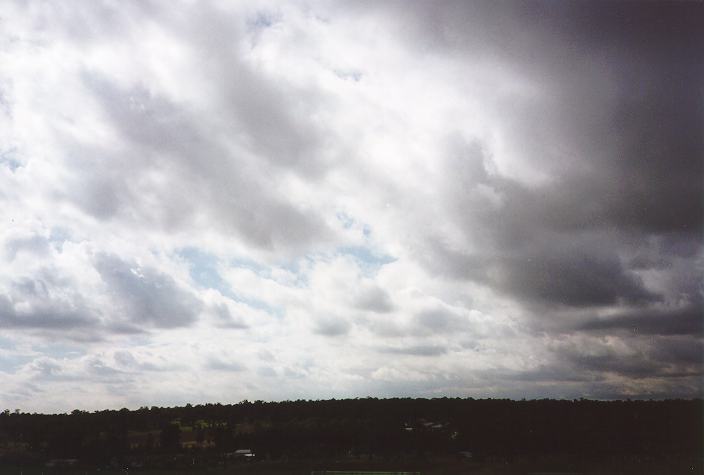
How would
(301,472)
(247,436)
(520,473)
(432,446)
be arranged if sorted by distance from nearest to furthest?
(520,473)
(301,472)
(432,446)
(247,436)

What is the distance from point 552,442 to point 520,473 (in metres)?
52.8

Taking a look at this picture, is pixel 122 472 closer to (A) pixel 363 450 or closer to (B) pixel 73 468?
(B) pixel 73 468

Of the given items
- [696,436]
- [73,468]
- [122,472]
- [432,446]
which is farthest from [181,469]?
[696,436]

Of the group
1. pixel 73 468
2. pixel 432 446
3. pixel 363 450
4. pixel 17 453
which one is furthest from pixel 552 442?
pixel 17 453

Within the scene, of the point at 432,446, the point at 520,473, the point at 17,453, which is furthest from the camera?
the point at 17,453

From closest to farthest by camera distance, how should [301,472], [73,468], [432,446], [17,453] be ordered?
[301,472] → [73,468] → [432,446] → [17,453]

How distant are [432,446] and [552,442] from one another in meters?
32.6

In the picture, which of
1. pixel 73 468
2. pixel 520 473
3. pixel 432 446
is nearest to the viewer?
pixel 520 473

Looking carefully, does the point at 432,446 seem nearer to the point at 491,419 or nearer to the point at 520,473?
the point at 491,419

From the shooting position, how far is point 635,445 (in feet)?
536

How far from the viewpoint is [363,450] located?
16950 centimetres

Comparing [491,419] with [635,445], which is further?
[491,419]

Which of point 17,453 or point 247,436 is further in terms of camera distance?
point 247,436

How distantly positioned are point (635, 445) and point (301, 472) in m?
96.2
